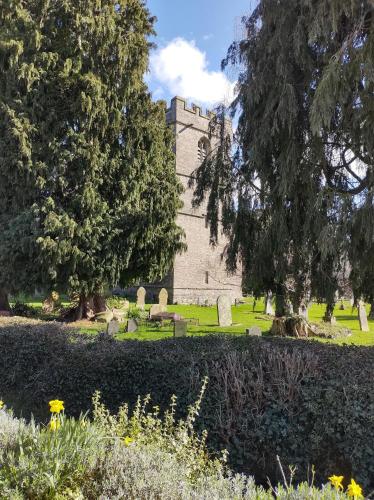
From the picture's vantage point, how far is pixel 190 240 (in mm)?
26375

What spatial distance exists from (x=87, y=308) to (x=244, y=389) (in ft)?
39.7

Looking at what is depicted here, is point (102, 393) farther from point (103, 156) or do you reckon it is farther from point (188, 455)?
point (103, 156)

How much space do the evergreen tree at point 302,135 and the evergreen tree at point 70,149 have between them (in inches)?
232

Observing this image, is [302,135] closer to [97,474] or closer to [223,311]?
[97,474]

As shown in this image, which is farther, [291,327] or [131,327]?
[131,327]

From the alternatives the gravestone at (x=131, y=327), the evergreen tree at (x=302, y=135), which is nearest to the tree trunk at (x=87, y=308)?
the gravestone at (x=131, y=327)

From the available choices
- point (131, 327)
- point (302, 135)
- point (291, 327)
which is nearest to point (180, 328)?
point (131, 327)

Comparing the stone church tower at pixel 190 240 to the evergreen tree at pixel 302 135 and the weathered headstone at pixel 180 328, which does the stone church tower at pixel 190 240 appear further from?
the evergreen tree at pixel 302 135

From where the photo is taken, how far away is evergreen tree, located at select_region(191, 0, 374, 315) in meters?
6.01

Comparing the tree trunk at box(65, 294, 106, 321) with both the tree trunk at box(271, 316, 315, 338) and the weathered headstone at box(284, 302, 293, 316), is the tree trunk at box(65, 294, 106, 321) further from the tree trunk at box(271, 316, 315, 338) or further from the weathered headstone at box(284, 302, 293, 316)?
the weathered headstone at box(284, 302, 293, 316)

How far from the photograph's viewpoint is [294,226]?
735 centimetres

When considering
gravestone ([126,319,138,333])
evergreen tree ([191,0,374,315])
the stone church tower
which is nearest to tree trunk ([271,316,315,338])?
evergreen tree ([191,0,374,315])

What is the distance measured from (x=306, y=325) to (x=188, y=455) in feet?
32.8

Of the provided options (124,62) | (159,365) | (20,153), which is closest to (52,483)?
(159,365)
